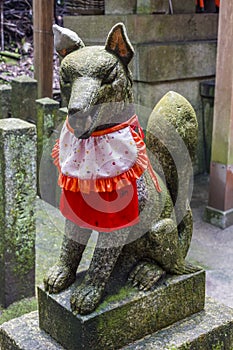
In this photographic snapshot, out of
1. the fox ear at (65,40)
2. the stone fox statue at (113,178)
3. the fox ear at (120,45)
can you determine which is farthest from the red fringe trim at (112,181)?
the fox ear at (65,40)

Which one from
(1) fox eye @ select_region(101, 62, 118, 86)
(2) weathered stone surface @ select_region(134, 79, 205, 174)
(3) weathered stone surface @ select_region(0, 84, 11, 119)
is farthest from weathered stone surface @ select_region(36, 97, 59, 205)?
(1) fox eye @ select_region(101, 62, 118, 86)

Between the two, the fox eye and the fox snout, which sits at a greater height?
the fox eye

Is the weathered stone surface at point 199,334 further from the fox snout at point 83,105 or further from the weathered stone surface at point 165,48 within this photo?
the weathered stone surface at point 165,48

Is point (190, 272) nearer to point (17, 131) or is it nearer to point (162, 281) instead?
point (162, 281)

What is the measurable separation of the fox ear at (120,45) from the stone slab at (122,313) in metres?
0.86

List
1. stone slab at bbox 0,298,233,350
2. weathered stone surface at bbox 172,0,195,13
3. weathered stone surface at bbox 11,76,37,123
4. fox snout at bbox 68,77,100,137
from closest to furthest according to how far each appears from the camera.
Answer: fox snout at bbox 68,77,100,137, stone slab at bbox 0,298,233,350, weathered stone surface at bbox 11,76,37,123, weathered stone surface at bbox 172,0,195,13

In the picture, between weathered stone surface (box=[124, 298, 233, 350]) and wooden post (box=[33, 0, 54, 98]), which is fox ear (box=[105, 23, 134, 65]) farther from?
wooden post (box=[33, 0, 54, 98])

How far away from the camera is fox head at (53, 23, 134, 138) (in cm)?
160

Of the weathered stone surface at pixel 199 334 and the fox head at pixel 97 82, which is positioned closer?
the fox head at pixel 97 82

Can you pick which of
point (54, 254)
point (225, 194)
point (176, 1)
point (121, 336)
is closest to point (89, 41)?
point (176, 1)

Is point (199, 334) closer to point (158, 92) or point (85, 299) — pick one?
point (85, 299)

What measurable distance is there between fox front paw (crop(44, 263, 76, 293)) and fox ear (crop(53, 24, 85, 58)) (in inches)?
31.2

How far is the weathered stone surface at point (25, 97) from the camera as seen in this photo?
459cm

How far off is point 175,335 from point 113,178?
71 centimetres
